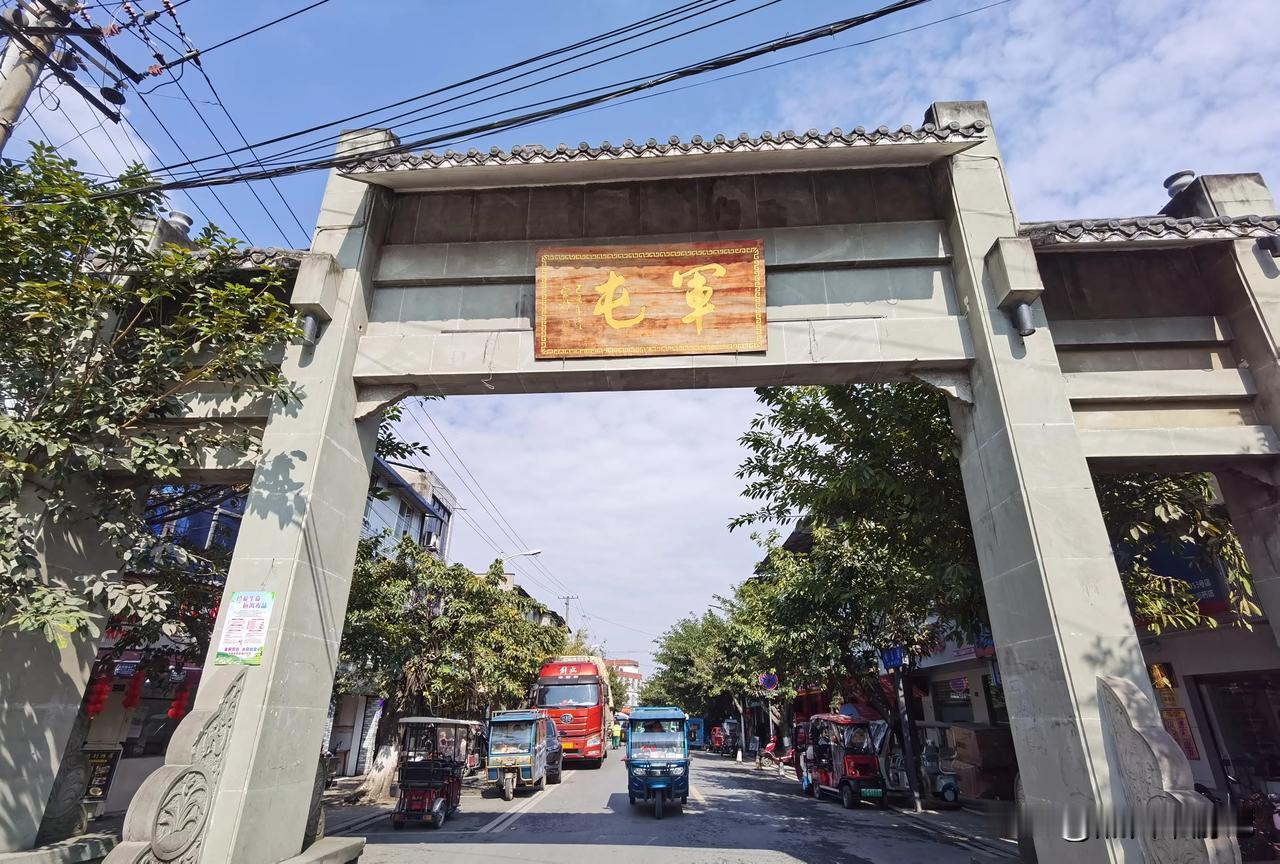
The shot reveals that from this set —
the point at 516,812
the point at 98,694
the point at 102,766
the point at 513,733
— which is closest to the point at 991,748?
the point at 516,812

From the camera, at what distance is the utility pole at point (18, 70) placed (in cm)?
774

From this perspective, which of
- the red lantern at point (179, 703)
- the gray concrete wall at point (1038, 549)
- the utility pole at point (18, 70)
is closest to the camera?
the gray concrete wall at point (1038, 549)

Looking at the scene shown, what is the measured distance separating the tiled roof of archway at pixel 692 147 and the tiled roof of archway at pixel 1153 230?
136cm

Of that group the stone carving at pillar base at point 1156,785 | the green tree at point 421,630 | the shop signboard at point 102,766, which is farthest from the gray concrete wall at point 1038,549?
the shop signboard at point 102,766

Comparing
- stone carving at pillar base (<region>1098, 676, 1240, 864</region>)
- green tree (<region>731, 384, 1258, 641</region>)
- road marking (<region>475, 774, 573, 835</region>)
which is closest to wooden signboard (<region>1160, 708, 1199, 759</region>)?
green tree (<region>731, 384, 1258, 641</region>)

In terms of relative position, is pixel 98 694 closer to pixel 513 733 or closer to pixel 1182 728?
pixel 513 733

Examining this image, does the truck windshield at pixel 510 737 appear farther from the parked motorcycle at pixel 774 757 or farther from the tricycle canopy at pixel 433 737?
the parked motorcycle at pixel 774 757

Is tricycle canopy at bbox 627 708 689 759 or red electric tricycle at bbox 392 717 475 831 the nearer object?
red electric tricycle at bbox 392 717 475 831

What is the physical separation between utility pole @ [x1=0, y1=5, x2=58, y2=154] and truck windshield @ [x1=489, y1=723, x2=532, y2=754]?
17.0 meters

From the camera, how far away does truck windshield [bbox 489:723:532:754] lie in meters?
18.4

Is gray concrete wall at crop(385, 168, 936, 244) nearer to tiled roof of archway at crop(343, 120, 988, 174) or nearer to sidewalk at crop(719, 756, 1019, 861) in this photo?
tiled roof of archway at crop(343, 120, 988, 174)

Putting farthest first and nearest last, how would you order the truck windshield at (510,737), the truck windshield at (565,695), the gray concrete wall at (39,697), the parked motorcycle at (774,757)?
the parked motorcycle at (774,757) → the truck windshield at (565,695) → the truck windshield at (510,737) → the gray concrete wall at (39,697)

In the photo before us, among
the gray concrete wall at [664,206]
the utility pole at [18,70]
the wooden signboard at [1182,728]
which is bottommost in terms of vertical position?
the wooden signboard at [1182,728]

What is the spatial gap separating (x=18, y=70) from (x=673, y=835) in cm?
1529
